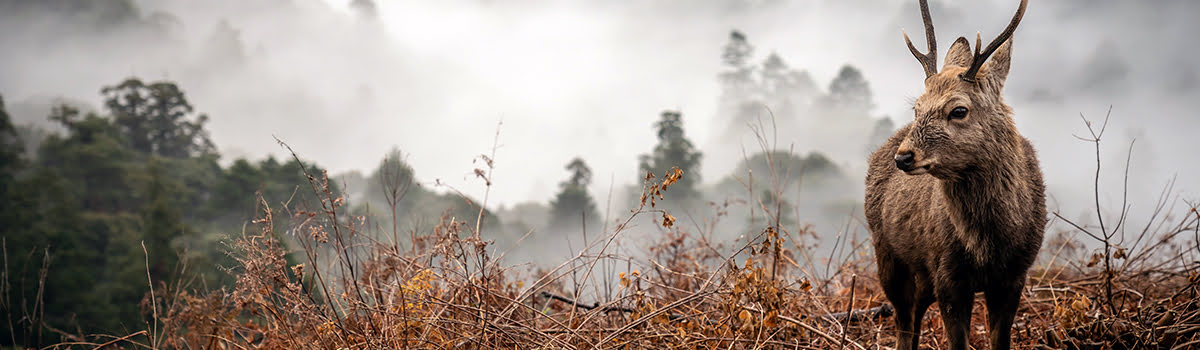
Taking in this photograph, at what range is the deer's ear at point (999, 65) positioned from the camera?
2871 mm

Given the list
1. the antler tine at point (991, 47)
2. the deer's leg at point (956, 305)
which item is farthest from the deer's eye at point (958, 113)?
the deer's leg at point (956, 305)

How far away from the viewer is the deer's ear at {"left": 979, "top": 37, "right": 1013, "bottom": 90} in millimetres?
2871

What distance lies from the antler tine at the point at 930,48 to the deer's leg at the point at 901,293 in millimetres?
1090

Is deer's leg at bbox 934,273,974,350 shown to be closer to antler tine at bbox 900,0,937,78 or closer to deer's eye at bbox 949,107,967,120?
deer's eye at bbox 949,107,967,120

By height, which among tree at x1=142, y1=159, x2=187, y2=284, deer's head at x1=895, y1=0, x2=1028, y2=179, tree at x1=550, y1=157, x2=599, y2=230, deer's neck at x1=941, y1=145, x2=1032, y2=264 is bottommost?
deer's neck at x1=941, y1=145, x2=1032, y2=264

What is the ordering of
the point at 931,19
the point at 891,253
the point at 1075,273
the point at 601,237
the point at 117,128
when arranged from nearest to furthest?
the point at 931,19, the point at 601,237, the point at 891,253, the point at 1075,273, the point at 117,128

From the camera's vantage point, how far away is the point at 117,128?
28.1m

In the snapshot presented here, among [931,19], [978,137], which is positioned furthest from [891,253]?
[931,19]

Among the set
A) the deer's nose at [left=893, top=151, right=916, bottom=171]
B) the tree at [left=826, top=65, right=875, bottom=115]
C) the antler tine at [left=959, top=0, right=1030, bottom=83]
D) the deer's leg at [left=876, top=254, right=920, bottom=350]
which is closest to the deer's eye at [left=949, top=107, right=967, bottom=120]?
the antler tine at [left=959, top=0, right=1030, bottom=83]

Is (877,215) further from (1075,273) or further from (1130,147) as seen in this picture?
(1075,273)

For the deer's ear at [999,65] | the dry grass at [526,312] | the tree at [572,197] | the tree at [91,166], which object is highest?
the tree at [572,197]

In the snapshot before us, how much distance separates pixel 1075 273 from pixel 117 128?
111 feet

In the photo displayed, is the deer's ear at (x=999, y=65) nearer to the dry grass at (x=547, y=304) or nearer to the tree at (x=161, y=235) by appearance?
the dry grass at (x=547, y=304)

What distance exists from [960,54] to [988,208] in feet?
2.52
